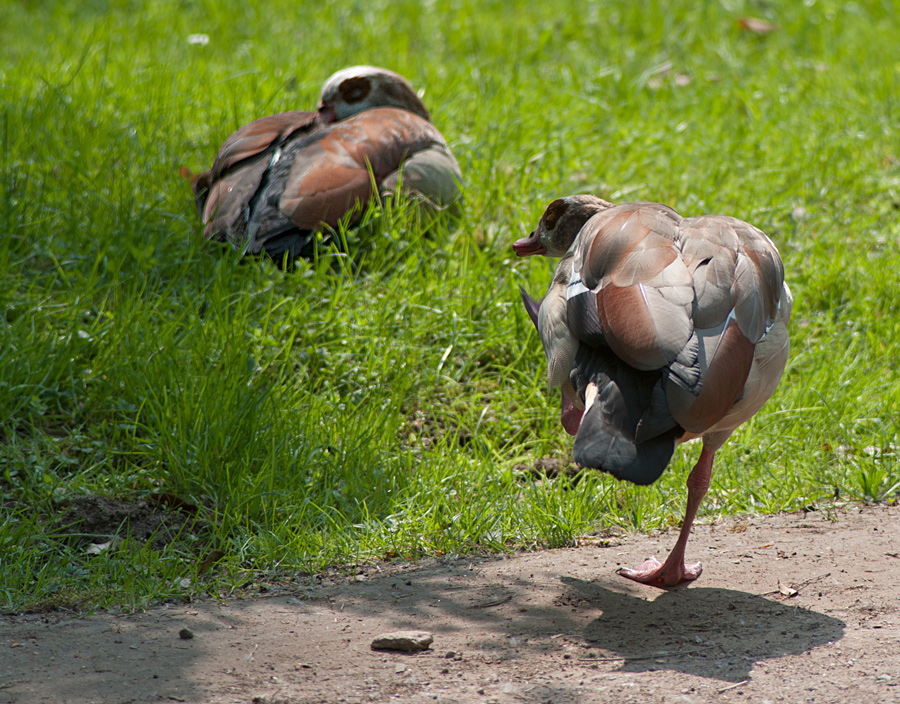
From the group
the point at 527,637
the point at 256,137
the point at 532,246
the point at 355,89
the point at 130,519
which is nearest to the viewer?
the point at 527,637

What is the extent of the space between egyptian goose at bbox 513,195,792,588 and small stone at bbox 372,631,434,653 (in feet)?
2.65

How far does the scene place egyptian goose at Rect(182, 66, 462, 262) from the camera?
18.5 ft

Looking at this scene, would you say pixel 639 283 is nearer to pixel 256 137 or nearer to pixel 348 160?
pixel 348 160

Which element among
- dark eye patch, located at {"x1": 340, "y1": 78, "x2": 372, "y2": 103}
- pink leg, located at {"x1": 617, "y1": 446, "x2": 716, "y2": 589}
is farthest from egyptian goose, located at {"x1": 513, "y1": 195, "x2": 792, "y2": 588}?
dark eye patch, located at {"x1": 340, "y1": 78, "x2": 372, "y2": 103}

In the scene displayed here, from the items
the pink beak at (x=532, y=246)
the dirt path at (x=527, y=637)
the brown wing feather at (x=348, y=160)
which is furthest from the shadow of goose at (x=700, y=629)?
the brown wing feather at (x=348, y=160)

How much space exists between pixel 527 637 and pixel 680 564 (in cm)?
77

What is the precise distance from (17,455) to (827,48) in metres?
7.78

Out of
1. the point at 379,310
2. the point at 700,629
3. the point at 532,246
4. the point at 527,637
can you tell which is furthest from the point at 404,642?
the point at 379,310

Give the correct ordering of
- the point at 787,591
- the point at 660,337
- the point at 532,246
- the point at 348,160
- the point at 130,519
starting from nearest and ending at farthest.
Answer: the point at 660,337
the point at 787,591
the point at 130,519
the point at 532,246
the point at 348,160

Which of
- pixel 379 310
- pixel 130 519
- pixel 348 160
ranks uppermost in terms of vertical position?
pixel 348 160

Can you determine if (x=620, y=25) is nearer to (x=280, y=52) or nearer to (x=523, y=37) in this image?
(x=523, y=37)

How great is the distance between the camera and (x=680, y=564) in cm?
374

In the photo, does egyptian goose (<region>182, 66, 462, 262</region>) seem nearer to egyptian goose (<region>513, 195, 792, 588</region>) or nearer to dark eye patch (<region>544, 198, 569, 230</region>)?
dark eye patch (<region>544, 198, 569, 230</region>)

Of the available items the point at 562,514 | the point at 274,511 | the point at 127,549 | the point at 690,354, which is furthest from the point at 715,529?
the point at 127,549
